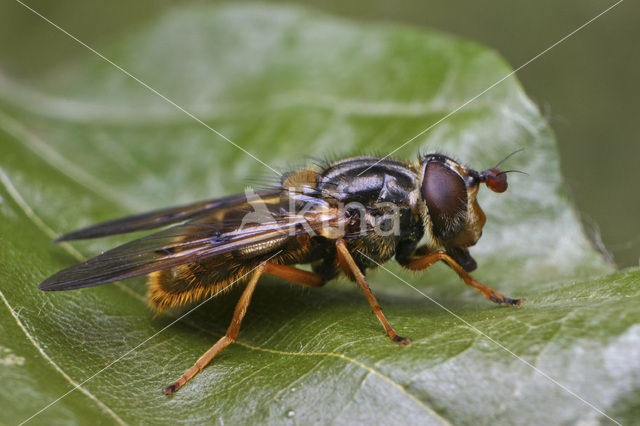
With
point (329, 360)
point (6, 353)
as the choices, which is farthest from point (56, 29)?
point (329, 360)

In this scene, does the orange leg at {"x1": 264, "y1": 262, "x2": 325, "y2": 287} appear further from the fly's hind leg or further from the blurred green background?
the blurred green background

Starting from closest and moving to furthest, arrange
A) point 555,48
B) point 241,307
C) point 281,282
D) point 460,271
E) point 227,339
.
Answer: point 227,339 → point 241,307 → point 460,271 → point 281,282 → point 555,48

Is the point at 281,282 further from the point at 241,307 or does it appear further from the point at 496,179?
the point at 496,179

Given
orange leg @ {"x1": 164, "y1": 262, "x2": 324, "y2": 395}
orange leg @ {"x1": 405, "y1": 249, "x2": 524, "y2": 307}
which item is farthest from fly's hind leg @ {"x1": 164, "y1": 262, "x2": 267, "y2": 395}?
orange leg @ {"x1": 405, "y1": 249, "x2": 524, "y2": 307}

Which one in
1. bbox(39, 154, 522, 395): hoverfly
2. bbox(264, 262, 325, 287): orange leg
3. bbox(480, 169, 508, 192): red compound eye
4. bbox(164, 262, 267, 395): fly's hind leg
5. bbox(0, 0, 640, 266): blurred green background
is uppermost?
bbox(0, 0, 640, 266): blurred green background

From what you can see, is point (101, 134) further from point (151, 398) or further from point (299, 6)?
point (151, 398)

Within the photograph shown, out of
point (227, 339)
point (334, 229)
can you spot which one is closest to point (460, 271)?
point (334, 229)

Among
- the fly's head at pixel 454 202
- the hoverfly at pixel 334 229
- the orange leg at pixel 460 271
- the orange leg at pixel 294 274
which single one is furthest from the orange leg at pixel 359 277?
the fly's head at pixel 454 202
